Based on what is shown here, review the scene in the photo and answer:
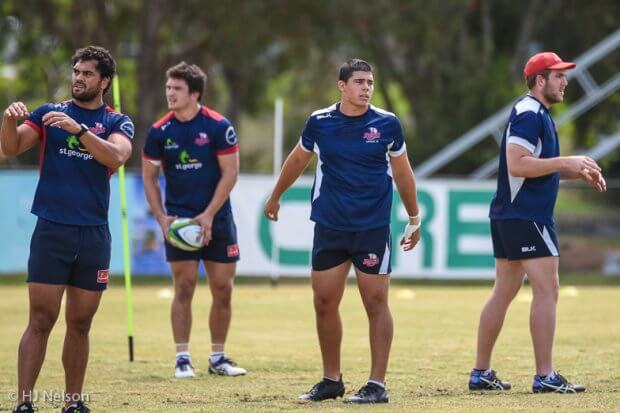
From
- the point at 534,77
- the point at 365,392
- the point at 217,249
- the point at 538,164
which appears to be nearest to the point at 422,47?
the point at 217,249

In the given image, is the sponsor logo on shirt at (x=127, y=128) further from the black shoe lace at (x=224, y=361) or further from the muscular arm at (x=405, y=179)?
the black shoe lace at (x=224, y=361)

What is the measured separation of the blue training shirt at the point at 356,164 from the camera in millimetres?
8359

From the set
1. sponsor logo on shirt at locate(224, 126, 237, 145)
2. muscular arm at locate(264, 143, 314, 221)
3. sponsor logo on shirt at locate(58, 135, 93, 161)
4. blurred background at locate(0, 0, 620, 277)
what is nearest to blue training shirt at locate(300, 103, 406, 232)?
muscular arm at locate(264, 143, 314, 221)

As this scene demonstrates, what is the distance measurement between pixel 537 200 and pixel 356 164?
1373 millimetres

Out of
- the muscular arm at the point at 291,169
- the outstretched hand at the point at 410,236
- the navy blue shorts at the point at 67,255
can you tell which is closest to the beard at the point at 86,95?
the navy blue shorts at the point at 67,255

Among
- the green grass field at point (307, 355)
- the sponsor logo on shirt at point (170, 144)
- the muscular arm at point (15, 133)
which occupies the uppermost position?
the sponsor logo on shirt at point (170, 144)

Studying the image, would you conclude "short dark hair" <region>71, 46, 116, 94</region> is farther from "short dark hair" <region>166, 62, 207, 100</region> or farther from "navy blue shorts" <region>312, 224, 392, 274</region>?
"short dark hair" <region>166, 62, 207, 100</region>

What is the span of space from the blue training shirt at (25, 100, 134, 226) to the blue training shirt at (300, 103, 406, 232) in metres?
1.48

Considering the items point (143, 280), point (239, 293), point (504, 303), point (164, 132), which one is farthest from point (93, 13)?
point (504, 303)

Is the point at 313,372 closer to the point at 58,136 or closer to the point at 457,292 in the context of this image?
the point at 58,136

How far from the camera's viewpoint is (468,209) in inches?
801

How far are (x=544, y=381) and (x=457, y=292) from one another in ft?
35.0

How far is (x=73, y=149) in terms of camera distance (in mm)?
7582

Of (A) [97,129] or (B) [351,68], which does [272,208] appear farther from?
(A) [97,129]
